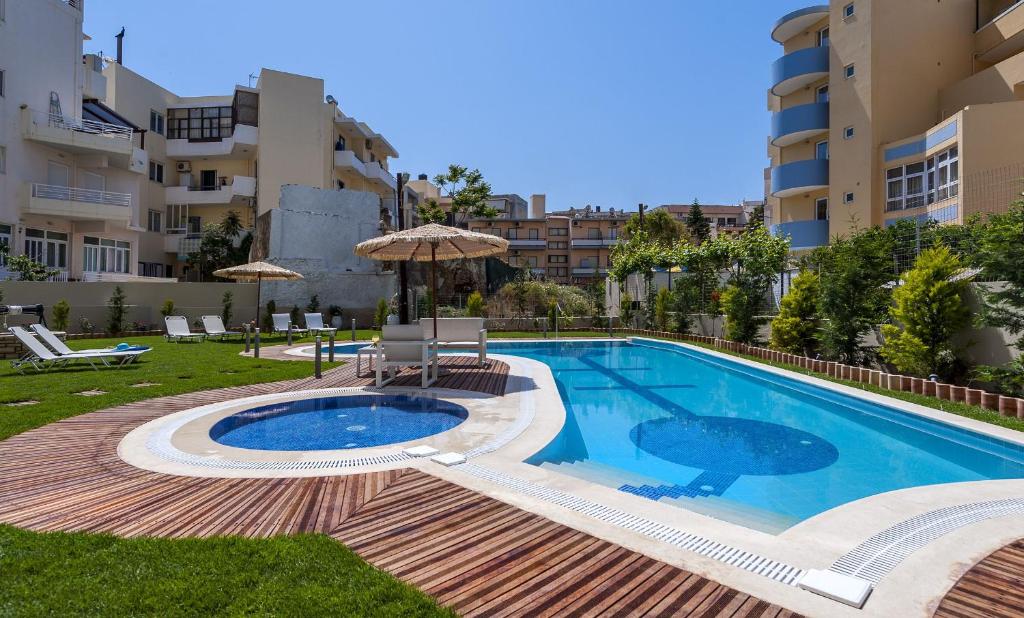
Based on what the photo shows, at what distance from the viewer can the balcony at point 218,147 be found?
3294 cm

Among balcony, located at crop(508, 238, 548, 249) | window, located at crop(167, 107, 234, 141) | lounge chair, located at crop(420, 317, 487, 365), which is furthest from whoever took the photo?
balcony, located at crop(508, 238, 548, 249)

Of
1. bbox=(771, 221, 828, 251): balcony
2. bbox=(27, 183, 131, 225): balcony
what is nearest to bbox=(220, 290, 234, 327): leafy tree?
bbox=(27, 183, 131, 225): balcony

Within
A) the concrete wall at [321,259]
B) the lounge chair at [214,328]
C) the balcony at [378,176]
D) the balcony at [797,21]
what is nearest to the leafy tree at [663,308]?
the concrete wall at [321,259]

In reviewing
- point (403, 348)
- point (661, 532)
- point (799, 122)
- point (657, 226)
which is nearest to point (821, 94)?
point (799, 122)

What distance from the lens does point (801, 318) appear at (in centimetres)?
1335

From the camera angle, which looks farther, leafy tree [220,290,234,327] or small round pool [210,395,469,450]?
leafy tree [220,290,234,327]

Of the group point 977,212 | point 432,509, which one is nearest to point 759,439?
point 432,509

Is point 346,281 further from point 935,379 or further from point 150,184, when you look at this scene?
point 935,379

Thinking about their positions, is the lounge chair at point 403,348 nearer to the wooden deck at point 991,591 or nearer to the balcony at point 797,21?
the wooden deck at point 991,591

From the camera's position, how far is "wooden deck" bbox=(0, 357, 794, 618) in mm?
2670

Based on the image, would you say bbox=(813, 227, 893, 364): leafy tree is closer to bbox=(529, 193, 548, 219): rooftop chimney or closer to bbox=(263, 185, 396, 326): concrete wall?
bbox=(263, 185, 396, 326): concrete wall

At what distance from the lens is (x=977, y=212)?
15258 millimetres

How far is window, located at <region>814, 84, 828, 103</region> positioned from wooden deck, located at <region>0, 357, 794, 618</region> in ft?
86.6

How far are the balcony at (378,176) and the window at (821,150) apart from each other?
2857cm
